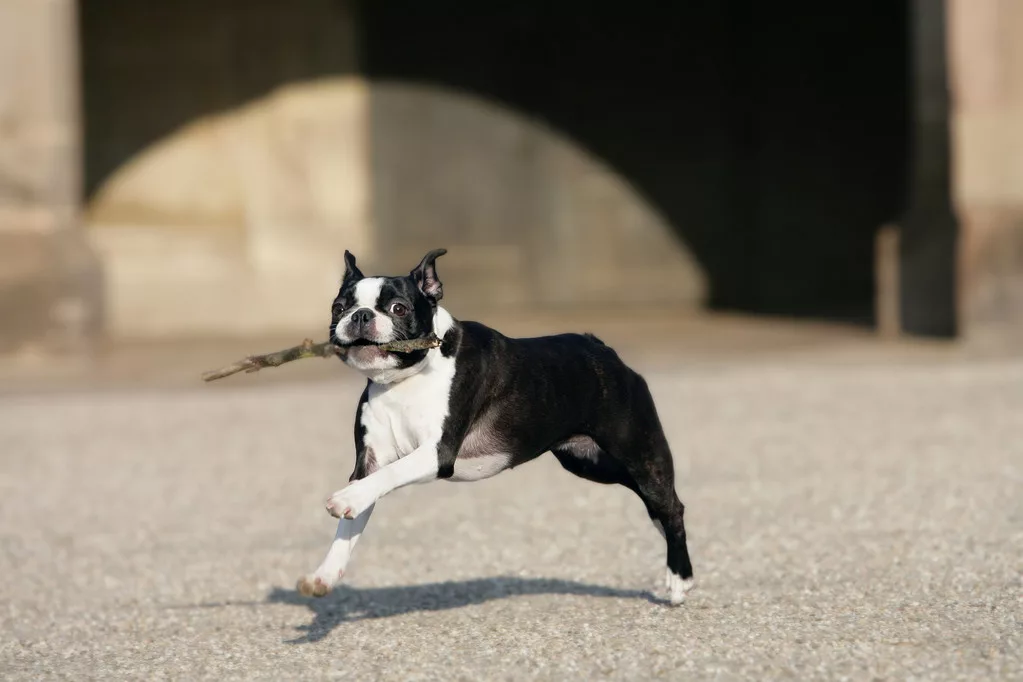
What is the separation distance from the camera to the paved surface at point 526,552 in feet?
17.6

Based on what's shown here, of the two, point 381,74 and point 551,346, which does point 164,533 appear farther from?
point 381,74

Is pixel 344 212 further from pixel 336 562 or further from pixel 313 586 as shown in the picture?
pixel 313 586

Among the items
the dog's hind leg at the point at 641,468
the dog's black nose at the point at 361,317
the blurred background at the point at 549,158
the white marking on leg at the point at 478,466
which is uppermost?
the blurred background at the point at 549,158

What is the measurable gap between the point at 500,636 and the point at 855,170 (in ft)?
61.6

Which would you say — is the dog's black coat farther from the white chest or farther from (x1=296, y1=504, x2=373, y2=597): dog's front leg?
(x1=296, y1=504, x2=373, y2=597): dog's front leg

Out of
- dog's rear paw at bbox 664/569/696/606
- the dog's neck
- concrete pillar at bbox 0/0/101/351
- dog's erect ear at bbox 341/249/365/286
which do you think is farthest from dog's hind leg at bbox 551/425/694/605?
concrete pillar at bbox 0/0/101/351

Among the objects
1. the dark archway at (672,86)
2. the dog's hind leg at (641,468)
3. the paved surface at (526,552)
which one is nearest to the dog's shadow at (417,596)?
the paved surface at (526,552)

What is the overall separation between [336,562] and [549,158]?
58.0 ft

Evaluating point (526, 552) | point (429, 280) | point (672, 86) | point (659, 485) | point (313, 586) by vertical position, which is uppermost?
point (672, 86)

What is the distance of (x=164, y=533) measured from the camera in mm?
8359

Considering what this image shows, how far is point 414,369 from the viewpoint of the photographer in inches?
194

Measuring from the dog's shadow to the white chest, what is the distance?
1305 millimetres

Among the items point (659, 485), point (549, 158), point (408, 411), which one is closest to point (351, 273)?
point (408, 411)

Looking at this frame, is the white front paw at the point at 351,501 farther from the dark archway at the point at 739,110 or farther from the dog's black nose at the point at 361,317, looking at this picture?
the dark archway at the point at 739,110
